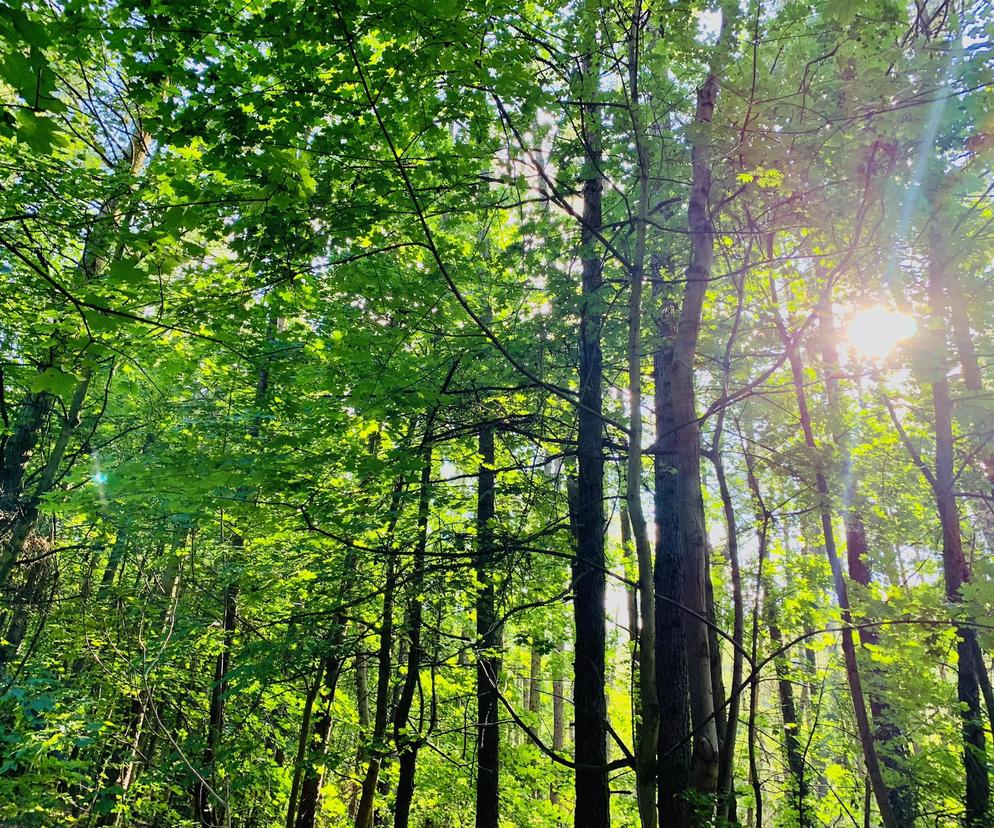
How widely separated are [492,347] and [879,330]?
3.61m

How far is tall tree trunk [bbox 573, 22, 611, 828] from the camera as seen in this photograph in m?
4.45

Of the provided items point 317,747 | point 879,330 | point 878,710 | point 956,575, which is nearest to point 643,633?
point 879,330

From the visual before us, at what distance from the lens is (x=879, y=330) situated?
16.2ft

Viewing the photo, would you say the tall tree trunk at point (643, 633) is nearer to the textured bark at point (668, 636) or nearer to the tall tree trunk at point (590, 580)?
the textured bark at point (668, 636)

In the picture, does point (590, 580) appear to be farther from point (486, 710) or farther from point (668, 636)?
point (486, 710)

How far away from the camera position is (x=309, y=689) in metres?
5.57

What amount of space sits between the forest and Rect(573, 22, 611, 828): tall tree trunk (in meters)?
0.05

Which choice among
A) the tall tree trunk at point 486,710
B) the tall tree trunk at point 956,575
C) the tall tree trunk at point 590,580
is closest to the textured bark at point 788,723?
the tall tree trunk at point 956,575

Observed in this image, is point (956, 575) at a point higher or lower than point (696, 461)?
higher

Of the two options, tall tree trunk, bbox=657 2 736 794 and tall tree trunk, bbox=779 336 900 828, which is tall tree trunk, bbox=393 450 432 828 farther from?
tall tree trunk, bbox=779 336 900 828

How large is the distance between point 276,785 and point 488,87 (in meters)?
9.30

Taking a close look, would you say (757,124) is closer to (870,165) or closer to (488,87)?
(870,165)

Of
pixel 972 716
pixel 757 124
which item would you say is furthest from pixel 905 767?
pixel 757 124

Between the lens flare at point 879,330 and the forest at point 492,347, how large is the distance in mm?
42
